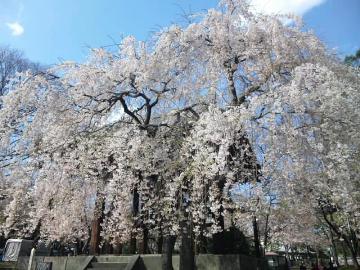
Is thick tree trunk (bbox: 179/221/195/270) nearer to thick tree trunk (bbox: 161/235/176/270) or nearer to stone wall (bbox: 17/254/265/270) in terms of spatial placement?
thick tree trunk (bbox: 161/235/176/270)

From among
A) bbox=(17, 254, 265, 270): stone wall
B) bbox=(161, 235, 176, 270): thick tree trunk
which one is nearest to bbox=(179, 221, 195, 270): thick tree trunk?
bbox=(161, 235, 176, 270): thick tree trunk

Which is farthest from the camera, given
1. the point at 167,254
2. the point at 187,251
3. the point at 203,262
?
the point at 203,262

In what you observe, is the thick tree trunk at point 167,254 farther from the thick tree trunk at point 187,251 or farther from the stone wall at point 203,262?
the stone wall at point 203,262

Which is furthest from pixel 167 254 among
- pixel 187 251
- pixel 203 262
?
pixel 203 262

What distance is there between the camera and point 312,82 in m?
7.76

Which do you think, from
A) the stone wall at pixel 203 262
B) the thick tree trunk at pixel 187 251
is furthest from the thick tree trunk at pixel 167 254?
the stone wall at pixel 203 262

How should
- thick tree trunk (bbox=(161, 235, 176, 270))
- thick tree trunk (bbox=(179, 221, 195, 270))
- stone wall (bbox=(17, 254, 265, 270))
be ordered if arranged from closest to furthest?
thick tree trunk (bbox=(179, 221, 195, 270)) → thick tree trunk (bbox=(161, 235, 176, 270)) → stone wall (bbox=(17, 254, 265, 270))

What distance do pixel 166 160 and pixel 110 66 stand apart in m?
3.38

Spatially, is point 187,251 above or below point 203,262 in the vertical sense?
above

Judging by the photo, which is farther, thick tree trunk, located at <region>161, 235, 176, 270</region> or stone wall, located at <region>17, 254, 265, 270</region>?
stone wall, located at <region>17, 254, 265, 270</region>

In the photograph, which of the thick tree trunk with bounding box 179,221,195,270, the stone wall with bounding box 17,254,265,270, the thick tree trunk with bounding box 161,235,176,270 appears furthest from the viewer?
the stone wall with bounding box 17,254,265,270

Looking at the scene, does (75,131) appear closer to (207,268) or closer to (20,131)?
(20,131)

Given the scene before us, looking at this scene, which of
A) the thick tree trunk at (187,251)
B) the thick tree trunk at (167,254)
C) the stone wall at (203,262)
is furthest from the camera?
the stone wall at (203,262)

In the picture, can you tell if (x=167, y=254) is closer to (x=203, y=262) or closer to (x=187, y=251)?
(x=187, y=251)
